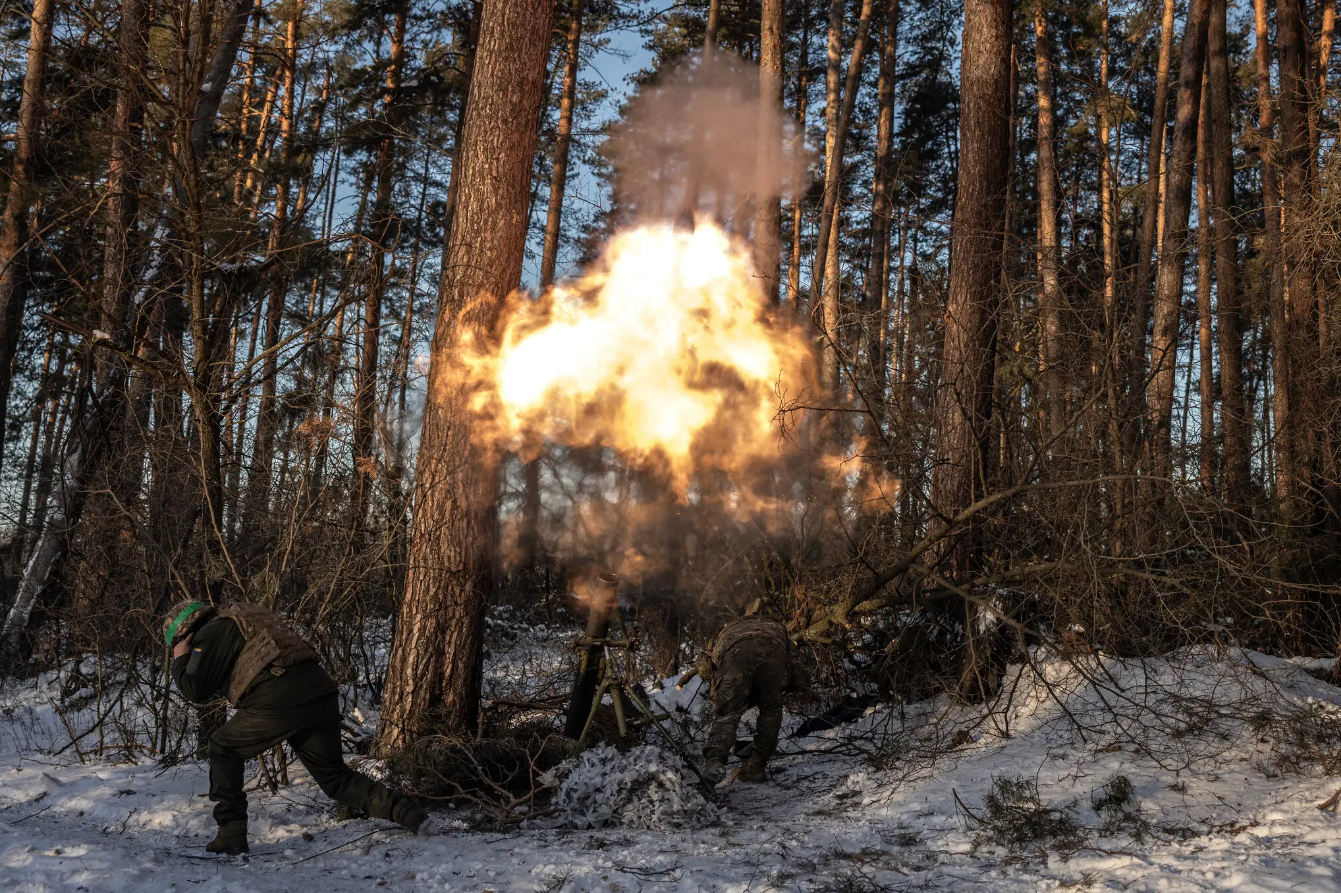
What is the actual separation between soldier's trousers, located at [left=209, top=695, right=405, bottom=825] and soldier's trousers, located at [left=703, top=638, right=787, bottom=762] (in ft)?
8.41

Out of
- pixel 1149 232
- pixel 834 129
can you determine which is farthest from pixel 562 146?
pixel 1149 232

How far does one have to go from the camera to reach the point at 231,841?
512cm

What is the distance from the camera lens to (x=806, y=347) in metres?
9.21

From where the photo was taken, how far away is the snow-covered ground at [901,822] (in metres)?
4.44

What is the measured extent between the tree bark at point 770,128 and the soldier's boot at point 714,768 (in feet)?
23.5

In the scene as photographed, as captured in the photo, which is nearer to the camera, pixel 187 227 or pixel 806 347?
pixel 187 227

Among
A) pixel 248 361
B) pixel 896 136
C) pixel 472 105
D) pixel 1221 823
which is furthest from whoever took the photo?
pixel 896 136

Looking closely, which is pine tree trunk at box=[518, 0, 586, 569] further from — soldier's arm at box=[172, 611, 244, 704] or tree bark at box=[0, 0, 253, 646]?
soldier's arm at box=[172, 611, 244, 704]

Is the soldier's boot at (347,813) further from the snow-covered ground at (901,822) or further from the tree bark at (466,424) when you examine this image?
the tree bark at (466,424)

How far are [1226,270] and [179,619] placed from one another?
11.4 m

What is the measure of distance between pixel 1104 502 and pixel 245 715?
6.68 meters

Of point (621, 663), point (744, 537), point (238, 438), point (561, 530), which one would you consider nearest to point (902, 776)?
point (744, 537)

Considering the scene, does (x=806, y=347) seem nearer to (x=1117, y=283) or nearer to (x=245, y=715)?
(x=1117, y=283)

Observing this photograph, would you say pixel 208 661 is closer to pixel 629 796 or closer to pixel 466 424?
pixel 466 424
